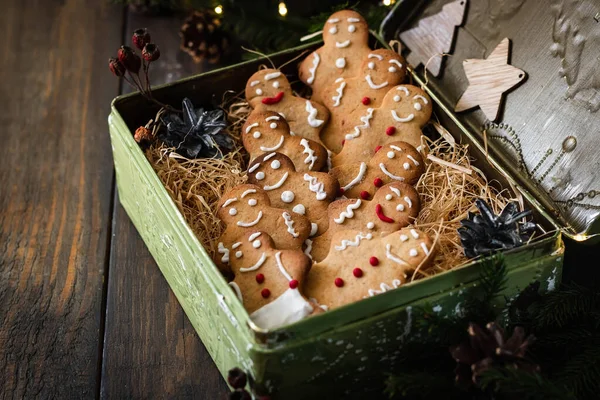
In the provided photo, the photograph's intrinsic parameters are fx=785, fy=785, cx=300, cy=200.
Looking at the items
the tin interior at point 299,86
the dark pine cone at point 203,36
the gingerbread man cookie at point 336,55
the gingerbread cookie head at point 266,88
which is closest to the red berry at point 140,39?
the tin interior at point 299,86

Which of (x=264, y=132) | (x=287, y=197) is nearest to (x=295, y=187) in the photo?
(x=287, y=197)

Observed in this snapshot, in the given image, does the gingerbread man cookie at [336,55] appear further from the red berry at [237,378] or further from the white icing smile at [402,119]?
the red berry at [237,378]

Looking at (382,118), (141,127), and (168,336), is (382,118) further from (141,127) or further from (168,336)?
(168,336)

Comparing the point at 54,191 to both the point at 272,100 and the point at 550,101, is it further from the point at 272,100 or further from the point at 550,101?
the point at 550,101

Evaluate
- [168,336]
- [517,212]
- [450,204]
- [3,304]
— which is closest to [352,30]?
[450,204]

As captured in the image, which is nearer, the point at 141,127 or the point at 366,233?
the point at 366,233

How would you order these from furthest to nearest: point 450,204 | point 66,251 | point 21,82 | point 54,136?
point 21,82 → point 54,136 → point 66,251 → point 450,204

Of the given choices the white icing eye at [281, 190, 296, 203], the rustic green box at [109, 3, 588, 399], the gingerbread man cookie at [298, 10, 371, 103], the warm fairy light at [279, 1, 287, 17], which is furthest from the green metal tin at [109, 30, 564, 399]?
the warm fairy light at [279, 1, 287, 17]
